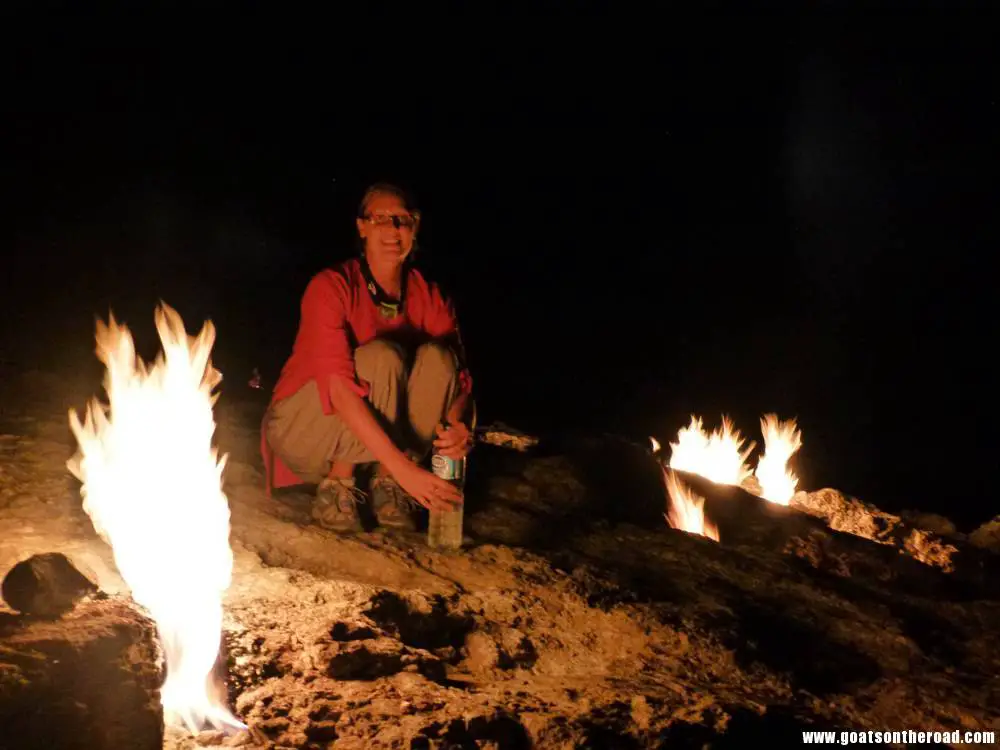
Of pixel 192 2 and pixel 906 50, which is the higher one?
pixel 906 50

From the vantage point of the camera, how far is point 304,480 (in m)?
3.81

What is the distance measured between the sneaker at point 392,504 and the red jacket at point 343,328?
519mm

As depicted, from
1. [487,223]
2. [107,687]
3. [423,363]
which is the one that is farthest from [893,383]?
[107,687]

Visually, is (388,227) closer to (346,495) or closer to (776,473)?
(346,495)

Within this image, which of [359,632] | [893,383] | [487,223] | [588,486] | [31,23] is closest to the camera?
[359,632]

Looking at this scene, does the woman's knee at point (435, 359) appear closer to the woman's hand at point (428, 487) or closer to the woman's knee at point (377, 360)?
the woman's knee at point (377, 360)

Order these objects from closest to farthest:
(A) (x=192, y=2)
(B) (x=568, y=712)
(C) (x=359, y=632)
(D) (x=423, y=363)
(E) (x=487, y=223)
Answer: (B) (x=568, y=712), (C) (x=359, y=632), (D) (x=423, y=363), (A) (x=192, y=2), (E) (x=487, y=223)

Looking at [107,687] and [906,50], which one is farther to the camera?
[906,50]

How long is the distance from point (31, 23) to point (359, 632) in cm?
1271

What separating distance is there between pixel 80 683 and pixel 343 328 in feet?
6.88

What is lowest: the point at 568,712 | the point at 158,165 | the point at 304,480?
the point at 568,712

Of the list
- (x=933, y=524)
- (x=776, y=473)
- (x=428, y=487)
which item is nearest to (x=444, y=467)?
(x=428, y=487)

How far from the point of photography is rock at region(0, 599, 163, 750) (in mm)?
1382

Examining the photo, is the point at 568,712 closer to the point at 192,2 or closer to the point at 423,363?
the point at 423,363
